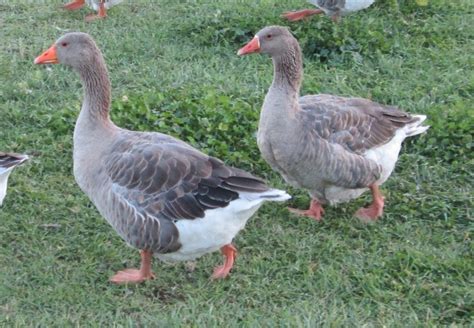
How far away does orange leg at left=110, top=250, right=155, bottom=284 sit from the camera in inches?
171

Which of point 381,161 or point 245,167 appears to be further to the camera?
point 245,167

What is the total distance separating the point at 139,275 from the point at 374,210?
167cm

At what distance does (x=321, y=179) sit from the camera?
4969 millimetres

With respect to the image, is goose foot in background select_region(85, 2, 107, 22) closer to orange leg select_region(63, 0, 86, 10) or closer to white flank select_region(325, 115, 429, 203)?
orange leg select_region(63, 0, 86, 10)

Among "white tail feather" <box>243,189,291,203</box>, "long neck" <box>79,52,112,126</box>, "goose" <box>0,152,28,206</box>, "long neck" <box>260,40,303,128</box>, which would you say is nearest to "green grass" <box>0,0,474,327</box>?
"goose" <box>0,152,28,206</box>

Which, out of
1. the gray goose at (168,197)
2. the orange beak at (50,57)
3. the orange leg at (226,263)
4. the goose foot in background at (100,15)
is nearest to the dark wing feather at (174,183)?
the gray goose at (168,197)

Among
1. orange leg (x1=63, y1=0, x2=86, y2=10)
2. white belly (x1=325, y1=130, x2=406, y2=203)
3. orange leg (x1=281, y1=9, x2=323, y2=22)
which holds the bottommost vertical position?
white belly (x1=325, y1=130, x2=406, y2=203)

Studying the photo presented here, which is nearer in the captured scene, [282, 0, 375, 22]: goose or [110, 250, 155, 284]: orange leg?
[110, 250, 155, 284]: orange leg

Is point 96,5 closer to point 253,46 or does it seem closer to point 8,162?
point 253,46

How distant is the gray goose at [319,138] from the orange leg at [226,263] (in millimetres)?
778

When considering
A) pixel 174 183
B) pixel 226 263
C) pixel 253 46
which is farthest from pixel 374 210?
pixel 174 183

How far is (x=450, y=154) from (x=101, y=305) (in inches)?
114

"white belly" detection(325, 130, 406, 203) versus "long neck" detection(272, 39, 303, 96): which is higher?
"long neck" detection(272, 39, 303, 96)

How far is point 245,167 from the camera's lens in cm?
564
